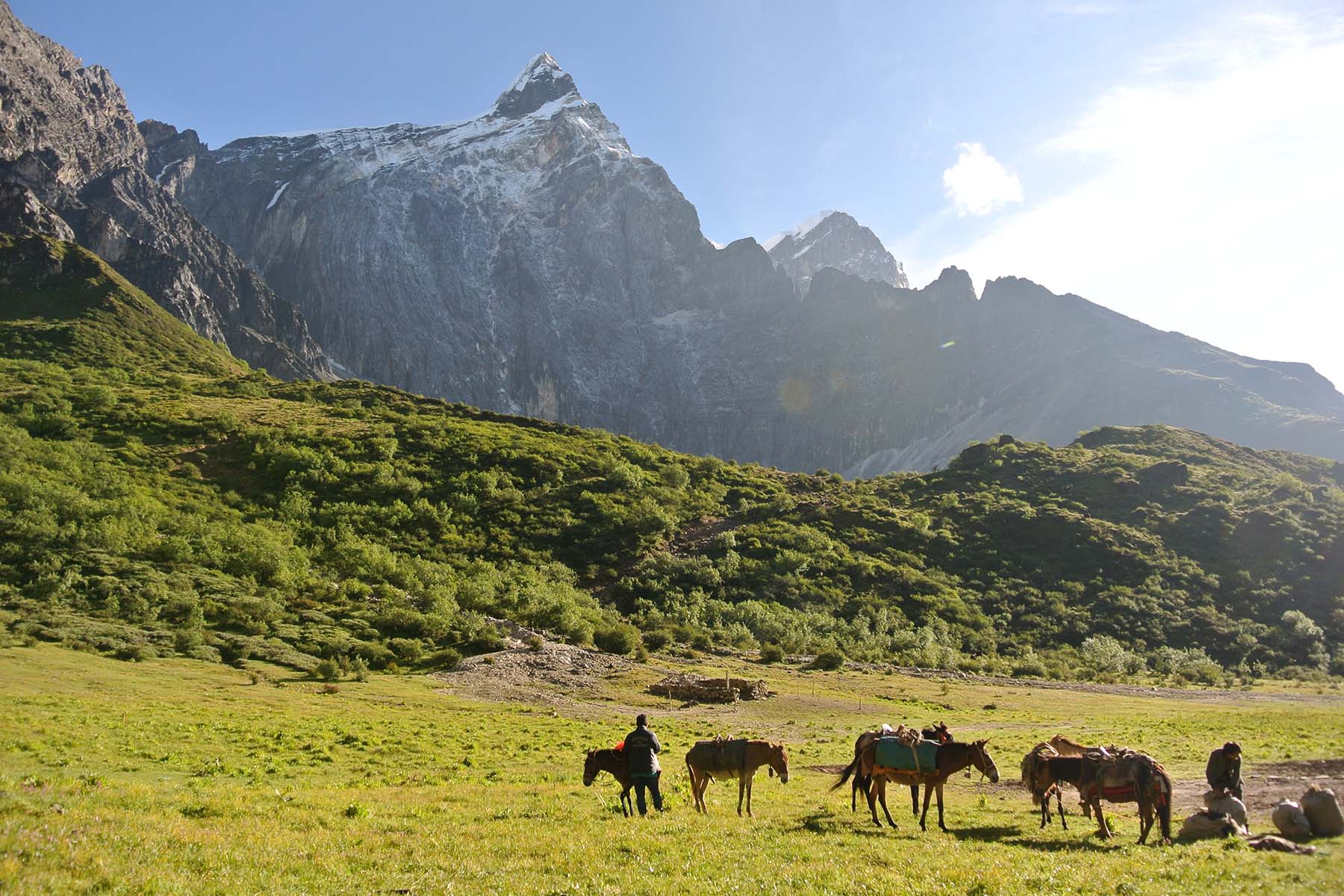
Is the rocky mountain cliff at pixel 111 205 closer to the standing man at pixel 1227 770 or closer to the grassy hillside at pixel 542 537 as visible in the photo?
the grassy hillside at pixel 542 537

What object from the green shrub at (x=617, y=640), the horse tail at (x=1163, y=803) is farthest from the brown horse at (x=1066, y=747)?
the green shrub at (x=617, y=640)

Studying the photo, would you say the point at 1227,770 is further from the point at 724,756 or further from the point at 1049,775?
the point at 724,756

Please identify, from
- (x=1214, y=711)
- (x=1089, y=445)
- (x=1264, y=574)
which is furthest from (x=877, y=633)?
(x=1089, y=445)

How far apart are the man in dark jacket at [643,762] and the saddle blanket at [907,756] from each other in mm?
4253

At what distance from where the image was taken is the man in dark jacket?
15242mm

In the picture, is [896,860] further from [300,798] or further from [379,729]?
[379,729]

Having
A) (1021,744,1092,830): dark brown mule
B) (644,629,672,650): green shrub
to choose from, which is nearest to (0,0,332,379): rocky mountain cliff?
(644,629,672,650): green shrub

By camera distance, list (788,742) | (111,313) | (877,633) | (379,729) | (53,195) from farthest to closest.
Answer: (53,195), (111,313), (877,633), (788,742), (379,729)

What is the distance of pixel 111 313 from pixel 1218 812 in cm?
12860

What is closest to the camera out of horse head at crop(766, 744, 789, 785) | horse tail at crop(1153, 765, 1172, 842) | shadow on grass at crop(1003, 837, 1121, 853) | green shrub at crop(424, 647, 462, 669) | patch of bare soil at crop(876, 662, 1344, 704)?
shadow on grass at crop(1003, 837, 1121, 853)

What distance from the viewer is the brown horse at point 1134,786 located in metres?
13.5

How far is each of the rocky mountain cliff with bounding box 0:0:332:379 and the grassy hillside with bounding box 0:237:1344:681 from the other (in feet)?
120

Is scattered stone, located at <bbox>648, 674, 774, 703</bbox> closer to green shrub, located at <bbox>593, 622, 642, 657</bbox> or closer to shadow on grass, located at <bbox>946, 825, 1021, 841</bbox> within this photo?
green shrub, located at <bbox>593, 622, 642, 657</bbox>

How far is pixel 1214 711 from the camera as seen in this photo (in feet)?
126
